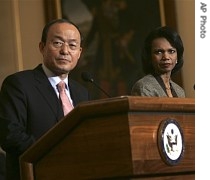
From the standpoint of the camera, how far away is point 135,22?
550 cm

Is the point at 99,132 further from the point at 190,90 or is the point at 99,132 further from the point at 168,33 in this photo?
the point at 190,90

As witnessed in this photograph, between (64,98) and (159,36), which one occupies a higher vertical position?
(159,36)

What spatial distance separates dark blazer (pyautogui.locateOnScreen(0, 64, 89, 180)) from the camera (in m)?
2.20

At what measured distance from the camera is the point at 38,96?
2443mm

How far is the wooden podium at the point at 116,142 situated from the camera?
1.44m

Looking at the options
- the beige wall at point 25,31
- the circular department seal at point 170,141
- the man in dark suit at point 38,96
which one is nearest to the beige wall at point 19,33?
the beige wall at point 25,31

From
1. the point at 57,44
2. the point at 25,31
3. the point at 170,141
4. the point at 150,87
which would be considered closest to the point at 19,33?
the point at 25,31

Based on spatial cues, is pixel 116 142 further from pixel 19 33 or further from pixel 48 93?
pixel 19 33

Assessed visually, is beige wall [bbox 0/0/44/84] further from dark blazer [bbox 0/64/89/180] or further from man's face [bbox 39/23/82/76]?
dark blazer [bbox 0/64/89/180]

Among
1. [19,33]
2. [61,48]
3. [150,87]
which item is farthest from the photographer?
[19,33]

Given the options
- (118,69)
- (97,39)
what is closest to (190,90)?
(118,69)

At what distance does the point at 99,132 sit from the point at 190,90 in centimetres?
366

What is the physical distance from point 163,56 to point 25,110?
3.43 ft

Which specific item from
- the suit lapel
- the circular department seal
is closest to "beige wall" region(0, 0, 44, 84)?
the suit lapel
